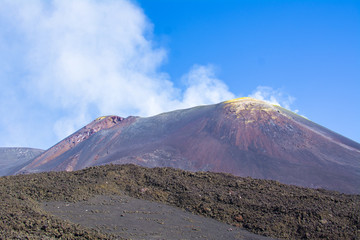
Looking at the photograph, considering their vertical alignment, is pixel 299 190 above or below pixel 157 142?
below

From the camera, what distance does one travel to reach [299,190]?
17031 millimetres

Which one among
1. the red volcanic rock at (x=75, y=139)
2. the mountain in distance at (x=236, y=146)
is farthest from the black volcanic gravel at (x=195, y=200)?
the red volcanic rock at (x=75, y=139)

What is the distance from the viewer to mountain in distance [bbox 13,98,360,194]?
31.3 meters

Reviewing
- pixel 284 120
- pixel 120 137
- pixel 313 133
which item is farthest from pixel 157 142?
pixel 313 133

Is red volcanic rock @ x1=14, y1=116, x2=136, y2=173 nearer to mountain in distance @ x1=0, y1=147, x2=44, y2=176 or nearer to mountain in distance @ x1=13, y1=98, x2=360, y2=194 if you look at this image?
mountain in distance @ x1=13, y1=98, x2=360, y2=194

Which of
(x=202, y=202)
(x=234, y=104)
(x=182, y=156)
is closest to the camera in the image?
(x=202, y=202)

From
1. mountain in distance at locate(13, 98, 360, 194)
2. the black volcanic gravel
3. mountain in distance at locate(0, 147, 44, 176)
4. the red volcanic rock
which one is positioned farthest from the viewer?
mountain in distance at locate(0, 147, 44, 176)

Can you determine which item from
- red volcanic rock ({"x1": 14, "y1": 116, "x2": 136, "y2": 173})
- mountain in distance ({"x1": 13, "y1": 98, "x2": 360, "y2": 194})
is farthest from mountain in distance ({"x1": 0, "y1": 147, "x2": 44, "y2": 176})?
mountain in distance ({"x1": 13, "y1": 98, "x2": 360, "y2": 194})

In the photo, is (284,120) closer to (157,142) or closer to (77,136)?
(157,142)

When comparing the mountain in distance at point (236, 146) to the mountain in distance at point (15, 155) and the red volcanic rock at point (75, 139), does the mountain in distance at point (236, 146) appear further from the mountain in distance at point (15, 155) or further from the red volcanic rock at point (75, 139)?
the mountain in distance at point (15, 155)

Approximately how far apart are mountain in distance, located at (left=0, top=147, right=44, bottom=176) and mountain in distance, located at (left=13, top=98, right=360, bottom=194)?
23558 mm

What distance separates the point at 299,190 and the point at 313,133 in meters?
23.7

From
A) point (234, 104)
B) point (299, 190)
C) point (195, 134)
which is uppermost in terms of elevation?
point (234, 104)

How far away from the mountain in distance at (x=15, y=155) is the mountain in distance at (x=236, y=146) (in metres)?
23.6
